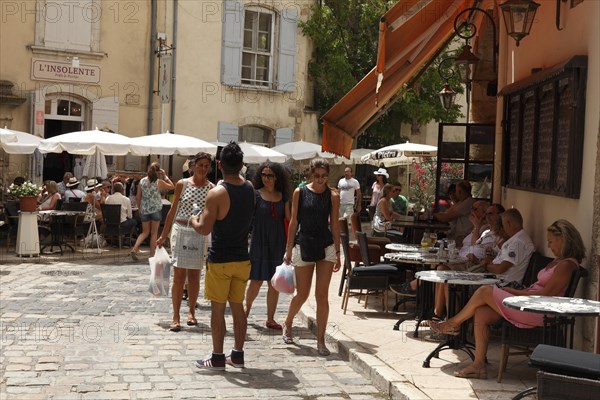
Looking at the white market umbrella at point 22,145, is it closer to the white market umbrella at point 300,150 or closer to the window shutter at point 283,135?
the white market umbrella at point 300,150

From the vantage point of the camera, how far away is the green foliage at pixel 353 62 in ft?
90.5

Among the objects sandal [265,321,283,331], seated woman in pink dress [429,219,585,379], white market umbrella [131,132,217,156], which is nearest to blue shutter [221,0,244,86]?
white market umbrella [131,132,217,156]

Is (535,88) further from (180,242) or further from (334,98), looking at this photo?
(334,98)

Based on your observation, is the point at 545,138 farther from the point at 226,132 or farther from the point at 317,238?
the point at 226,132

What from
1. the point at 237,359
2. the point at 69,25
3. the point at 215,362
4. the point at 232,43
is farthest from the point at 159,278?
the point at 232,43

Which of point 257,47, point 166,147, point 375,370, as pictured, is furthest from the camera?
point 257,47

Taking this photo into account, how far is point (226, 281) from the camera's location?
749 centimetres

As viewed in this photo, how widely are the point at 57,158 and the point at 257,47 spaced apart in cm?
675

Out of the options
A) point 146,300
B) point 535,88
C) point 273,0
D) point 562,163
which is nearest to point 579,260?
point 562,163

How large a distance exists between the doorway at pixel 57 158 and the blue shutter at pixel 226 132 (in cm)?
404

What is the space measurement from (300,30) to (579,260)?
2121 cm

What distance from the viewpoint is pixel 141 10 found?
24438 millimetres

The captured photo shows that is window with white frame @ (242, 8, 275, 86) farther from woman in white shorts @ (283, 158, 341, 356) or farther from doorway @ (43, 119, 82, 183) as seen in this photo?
woman in white shorts @ (283, 158, 341, 356)

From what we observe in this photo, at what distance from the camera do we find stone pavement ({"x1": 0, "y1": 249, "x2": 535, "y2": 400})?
679cm
